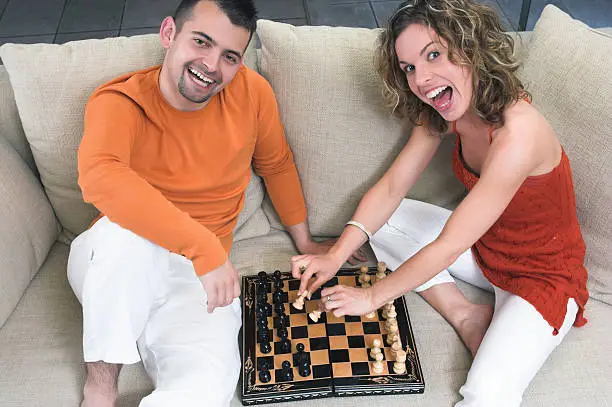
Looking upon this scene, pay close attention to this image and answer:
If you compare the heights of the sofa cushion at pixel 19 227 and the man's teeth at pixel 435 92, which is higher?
the man's teeth at pixel 435 92

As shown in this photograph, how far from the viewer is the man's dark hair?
1363mm

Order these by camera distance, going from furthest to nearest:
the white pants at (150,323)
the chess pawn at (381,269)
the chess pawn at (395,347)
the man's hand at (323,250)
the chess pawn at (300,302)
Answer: the man's hand at (323,250)
the chess pawn at (381,269)
the chess pawn at (300,302)
the chess pawn at (395,347)
the white pants at (150,323)

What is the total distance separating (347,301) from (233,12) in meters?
0.71

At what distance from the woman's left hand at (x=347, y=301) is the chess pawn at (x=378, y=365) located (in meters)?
0.11

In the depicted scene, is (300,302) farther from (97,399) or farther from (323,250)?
(97,399)

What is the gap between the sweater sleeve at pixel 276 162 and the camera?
159 cm

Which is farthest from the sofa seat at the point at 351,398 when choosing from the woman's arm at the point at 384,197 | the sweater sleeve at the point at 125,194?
the sweater sleeve at the point at 125,194

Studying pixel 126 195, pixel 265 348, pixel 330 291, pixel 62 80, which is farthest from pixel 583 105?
pixel 62 80

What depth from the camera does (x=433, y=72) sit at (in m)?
1.39

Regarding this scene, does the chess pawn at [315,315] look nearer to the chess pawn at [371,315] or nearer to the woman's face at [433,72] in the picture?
the chess pawn at [371,315]

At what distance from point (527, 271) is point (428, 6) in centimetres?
67

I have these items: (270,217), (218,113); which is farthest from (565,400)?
(218,113)

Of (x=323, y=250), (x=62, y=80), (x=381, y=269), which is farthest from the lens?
(x=323, y=250)

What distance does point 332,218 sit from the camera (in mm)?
1771
